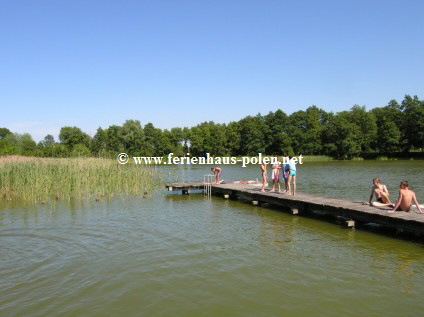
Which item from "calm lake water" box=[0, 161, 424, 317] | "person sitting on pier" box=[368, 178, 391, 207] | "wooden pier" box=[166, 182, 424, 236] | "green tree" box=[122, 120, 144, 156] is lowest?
"calm lake water" box=[0, 161, 424, 317]

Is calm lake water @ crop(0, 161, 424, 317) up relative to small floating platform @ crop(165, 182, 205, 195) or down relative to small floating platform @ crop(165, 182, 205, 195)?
down

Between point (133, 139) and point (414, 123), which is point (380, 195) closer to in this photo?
point (414, 123)

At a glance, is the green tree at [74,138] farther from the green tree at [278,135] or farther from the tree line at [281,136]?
the green tree at [278,135]

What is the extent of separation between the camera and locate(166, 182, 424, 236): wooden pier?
33.8 feet

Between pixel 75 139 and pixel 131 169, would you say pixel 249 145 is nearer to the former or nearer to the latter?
pixel 75 139

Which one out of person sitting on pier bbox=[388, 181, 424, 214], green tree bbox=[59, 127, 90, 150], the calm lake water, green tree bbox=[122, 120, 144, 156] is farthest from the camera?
green tree bbox=[122, 120, 144, 156]

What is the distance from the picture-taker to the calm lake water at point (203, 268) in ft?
21.1

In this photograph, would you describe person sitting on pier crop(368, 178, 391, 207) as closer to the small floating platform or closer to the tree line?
the small floating platform

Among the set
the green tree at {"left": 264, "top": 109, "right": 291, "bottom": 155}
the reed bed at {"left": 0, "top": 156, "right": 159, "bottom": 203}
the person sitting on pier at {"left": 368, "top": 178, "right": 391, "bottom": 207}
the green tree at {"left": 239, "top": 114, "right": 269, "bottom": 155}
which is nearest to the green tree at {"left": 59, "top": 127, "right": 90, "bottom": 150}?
the green tree at {"left": 239, "top": 114, "right": 269, "bottom": 155}

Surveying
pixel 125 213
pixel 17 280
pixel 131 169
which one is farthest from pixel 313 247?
pixel 131 169

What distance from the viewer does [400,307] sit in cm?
620

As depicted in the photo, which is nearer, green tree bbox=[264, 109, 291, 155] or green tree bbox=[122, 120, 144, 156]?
green tree bbox=[264, 109, 291, 155]

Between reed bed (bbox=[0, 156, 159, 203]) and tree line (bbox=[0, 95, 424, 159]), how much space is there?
4182cm

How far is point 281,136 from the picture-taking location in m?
69.8
